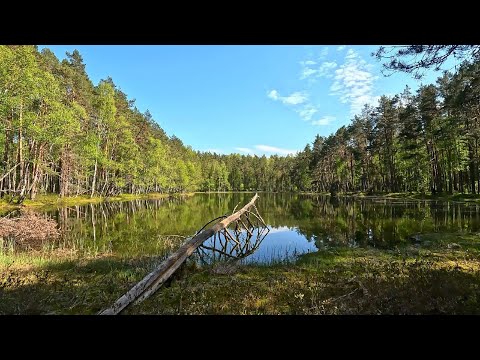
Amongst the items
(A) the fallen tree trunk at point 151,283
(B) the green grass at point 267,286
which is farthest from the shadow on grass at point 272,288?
(A) the fallen tree trunk at point 151,283

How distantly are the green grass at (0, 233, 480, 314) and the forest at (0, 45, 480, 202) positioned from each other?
648 cm

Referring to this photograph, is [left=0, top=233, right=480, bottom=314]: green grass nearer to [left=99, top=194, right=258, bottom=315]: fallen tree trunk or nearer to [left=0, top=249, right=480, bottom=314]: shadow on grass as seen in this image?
[left=0, top=249, right=480, bottom=314]: shadow on grass

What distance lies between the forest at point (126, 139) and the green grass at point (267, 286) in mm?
6478

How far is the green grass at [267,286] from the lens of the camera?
6285mm

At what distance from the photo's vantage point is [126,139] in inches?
2426

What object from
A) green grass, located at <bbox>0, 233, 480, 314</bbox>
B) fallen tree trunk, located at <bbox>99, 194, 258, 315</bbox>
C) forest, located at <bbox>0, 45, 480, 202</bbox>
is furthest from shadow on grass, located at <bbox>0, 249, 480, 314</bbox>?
forest, located at <bbox>0, 45, 480, 202</bbox>

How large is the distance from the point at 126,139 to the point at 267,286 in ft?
197

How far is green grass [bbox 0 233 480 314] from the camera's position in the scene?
6.29 meters

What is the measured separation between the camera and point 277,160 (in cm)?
17138

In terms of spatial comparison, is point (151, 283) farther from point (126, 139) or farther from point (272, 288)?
point (126, 139)

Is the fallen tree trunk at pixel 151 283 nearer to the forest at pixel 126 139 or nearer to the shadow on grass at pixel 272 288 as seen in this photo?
the shadow on grass at pixel 272 288

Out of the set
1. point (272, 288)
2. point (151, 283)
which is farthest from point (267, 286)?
point (151, 283)
